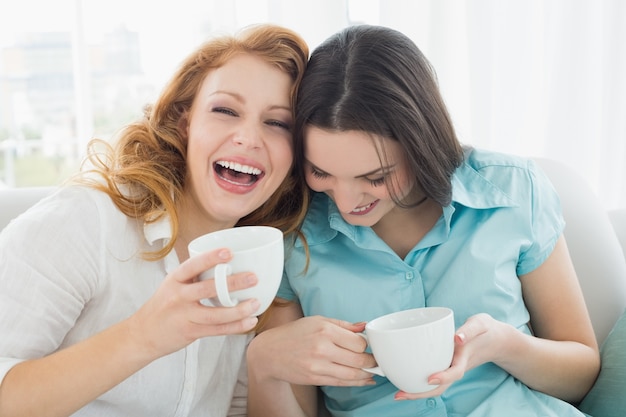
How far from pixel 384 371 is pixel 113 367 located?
0.38 meters

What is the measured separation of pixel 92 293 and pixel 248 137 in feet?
1.18

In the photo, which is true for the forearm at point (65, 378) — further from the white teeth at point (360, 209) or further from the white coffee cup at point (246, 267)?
the white teeth at point (360, 209)

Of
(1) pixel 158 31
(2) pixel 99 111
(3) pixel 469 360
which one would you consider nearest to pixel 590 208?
(3) pixel 469 360

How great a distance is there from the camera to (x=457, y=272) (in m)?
1.37

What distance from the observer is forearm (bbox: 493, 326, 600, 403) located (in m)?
1.29

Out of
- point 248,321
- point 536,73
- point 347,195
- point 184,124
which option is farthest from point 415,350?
point 536,73

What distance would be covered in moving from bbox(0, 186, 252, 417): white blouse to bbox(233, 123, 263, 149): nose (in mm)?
195

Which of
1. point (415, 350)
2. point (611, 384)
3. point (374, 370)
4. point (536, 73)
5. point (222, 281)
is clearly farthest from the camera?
point (536, 73)

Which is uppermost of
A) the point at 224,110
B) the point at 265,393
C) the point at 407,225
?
the point at 224,110

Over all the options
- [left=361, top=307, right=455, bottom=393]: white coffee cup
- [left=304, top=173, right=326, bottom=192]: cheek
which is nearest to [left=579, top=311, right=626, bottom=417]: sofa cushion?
[left=361, top=307, right=455, bottom=393]: white coffee cup

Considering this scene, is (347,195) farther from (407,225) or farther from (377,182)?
(407,225)

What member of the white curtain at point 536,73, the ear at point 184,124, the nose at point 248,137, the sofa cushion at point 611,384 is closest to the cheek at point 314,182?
the nose at point 248,137

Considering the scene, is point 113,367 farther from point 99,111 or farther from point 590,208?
point 99,111

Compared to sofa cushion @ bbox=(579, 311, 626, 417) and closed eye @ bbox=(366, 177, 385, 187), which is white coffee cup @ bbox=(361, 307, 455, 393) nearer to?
closed eye @ bbox=(366, 177, 385, 187)
